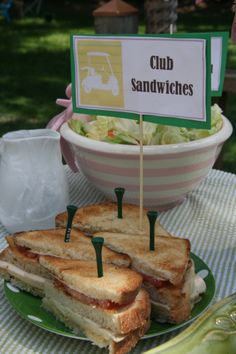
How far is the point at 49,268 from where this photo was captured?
2.85ft

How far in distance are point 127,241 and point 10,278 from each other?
203 mm

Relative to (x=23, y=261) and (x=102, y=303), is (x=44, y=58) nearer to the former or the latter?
(x=23, y=261)

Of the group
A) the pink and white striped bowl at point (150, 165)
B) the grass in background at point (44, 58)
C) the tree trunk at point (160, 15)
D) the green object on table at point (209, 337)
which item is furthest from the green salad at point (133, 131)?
the tree trunk at point (160, 15)

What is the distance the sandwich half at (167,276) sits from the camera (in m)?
0.84

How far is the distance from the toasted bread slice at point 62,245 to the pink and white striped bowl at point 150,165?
0.79 ft

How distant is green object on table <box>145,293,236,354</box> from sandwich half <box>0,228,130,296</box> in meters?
0.22

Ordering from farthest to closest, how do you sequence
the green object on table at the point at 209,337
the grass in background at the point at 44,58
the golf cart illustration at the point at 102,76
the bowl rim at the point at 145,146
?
1. the grass in background at the point at 44,58
2. the bowl rim at the point at 145,146
3. the golf cart illustration at the point at 102,76
4. the green object on table at the point at 209,337

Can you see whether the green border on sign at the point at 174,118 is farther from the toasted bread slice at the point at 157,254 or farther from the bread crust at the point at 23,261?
the bread crust at the point at 23,261

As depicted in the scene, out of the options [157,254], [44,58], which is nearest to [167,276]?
[157,254]

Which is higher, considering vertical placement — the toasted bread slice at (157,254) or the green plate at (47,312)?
the toasted bread slice at (157,254)

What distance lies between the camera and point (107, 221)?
1037 millimetres

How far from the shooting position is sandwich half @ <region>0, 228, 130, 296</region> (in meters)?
0.90

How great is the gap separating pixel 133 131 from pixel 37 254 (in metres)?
0.41

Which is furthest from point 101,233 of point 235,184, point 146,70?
point 235,184
